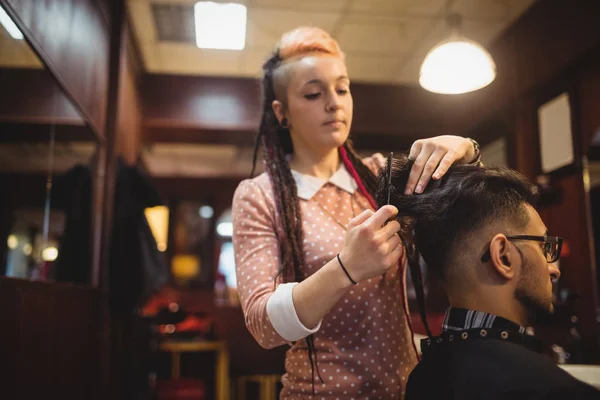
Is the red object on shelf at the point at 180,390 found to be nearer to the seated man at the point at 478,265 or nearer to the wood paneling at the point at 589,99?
the wood paneling at the point at 589,99

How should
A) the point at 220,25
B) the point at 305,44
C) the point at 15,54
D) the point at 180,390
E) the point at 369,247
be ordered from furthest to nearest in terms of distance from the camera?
the point at 220,25, the point at 180,390, the point at 15,54, the point at 305,44, the point at 369,247

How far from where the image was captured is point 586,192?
3.92 meters

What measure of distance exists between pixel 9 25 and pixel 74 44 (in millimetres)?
1046

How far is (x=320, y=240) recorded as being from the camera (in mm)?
1376

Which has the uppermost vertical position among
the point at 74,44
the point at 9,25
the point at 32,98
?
the point at 74,44

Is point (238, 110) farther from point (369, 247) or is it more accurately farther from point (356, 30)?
point (369, 247)

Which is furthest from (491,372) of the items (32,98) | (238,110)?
(238,110)

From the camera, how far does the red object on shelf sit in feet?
14.8

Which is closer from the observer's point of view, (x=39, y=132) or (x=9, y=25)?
(x=9, y=25)

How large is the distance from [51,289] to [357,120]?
3.93 metres

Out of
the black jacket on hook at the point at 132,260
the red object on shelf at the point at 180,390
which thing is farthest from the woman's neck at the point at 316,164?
the red object on shelf at the point at 180,390

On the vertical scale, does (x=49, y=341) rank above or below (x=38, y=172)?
below

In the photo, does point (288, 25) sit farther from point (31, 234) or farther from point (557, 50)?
point (31, 234)

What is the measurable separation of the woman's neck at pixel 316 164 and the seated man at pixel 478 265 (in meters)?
0.29
